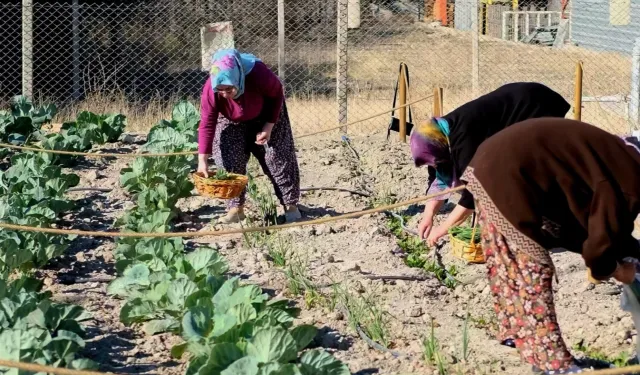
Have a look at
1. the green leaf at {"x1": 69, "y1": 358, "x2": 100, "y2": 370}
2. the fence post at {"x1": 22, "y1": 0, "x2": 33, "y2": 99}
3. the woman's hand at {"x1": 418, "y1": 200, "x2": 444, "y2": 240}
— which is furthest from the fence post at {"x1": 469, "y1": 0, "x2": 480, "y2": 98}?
the green leaf at {"x1": 69, "y1": 358, "x2": 100, "y2": 370}

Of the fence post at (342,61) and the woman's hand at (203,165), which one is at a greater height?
the woman's hand at (203,165)

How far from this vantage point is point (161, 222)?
667 centimetres

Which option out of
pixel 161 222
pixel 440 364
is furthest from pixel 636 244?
pixel 161 222

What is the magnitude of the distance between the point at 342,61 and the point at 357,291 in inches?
221

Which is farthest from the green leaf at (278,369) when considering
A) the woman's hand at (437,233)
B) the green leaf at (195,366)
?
the woman's hand at (437,233)

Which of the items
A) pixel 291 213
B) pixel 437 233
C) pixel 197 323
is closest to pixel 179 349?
pixel 197 323

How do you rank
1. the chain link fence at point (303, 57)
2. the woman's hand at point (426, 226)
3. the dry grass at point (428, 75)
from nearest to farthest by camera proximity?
the woman's hand at point (426, 226)
the chain link fence at point (303, 57)
the dry grass at point (428, 75)

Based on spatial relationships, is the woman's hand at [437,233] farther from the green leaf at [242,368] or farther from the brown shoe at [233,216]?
the brown shoe at [233,216]

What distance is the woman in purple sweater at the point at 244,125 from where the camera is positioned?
6.60 meters

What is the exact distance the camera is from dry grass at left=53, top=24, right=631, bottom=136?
496 inches

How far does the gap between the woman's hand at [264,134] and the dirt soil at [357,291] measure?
64 centimetres

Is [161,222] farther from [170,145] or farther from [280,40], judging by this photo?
[280,40]

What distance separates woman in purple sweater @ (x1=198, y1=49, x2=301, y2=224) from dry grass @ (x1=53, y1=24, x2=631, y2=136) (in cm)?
449

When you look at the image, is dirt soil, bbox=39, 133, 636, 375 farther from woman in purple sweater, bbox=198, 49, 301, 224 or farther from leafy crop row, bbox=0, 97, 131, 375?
woman in purple sweater, bbox=198, 49, 301, 224
